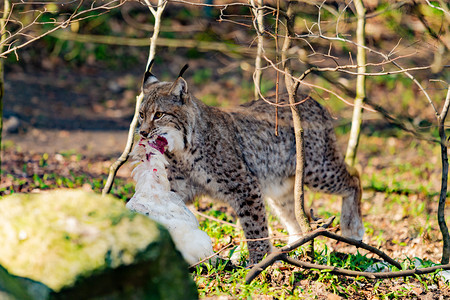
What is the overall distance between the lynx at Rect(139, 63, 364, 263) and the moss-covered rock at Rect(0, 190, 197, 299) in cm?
187

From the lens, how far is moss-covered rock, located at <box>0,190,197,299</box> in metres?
2.45

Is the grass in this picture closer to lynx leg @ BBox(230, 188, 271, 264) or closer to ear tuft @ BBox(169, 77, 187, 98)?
lynx leg @ BBox(230, 188, 271, 264)

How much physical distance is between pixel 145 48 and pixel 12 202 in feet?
31.9

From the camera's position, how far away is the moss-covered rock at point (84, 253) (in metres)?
2.45

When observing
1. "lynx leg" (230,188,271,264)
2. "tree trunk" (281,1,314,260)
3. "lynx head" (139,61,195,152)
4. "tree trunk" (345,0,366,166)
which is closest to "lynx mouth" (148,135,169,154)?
"lynx head" (139,61,195,152)

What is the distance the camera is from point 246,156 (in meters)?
5.19

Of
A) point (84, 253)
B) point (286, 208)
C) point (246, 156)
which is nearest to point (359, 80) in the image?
point (246, 156)

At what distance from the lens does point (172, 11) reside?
12.7 meters

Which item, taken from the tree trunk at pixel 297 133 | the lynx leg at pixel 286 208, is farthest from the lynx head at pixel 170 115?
the lynx leg at pixel 286 208

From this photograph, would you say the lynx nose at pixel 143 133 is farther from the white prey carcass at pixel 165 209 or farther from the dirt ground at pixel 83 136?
the dirt ground at pixel 83 136

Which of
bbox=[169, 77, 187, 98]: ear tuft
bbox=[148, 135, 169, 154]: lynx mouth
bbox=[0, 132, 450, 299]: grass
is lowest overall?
bbox=[0, 132, 450, 299]: grass

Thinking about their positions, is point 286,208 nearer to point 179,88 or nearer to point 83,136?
point 179,88

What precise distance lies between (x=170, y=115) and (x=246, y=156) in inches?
34.0

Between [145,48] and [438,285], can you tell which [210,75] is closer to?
[145,48]
